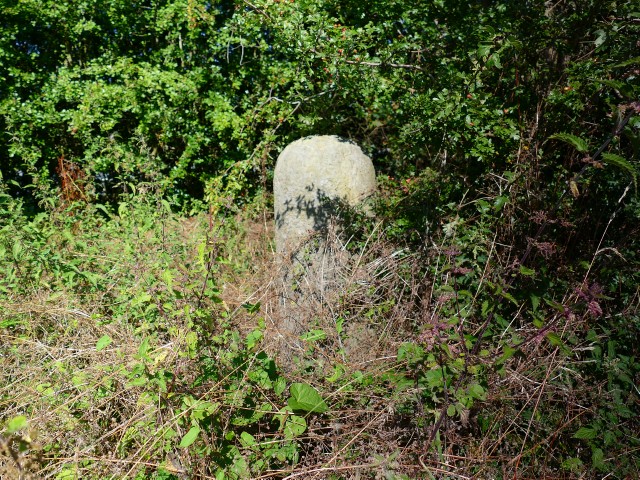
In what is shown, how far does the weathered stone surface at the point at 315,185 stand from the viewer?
4742 millimetres

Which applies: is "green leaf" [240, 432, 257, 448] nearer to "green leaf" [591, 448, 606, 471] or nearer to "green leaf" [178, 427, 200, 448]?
"green leaf" [178, 427, 200, 448]

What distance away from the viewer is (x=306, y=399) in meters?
2.67

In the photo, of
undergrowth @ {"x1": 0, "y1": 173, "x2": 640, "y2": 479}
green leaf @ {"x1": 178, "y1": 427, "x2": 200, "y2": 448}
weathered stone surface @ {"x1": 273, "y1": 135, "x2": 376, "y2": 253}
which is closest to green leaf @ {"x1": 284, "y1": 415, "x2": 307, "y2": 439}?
undergrowth @ {"x1": 0, "y1": 173, "x2": 640, "y2": 479}

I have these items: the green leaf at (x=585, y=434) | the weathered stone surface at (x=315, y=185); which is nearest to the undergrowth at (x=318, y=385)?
the green leaf at (x=585, y=434)

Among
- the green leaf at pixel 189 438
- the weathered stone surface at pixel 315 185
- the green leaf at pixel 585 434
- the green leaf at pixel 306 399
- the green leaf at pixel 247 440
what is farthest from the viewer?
the weathered stone surface at pixel 315 185

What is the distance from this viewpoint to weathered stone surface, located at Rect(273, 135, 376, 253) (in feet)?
15.6

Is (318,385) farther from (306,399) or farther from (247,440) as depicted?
(247,440)

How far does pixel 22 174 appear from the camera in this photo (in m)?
7.21

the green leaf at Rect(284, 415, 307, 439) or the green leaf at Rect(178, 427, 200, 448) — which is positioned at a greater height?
the green leaf at Rect(178, 427, 200, 448)

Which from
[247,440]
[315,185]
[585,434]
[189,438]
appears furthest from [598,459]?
[315,185]

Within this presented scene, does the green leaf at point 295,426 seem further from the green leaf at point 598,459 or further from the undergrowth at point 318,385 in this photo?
the green leaf at point 598,459

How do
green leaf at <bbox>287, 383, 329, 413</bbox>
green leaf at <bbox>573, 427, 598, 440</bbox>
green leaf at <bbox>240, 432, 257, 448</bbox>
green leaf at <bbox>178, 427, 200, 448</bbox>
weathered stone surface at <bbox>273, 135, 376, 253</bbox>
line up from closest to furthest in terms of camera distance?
green leaf at <bbox>178, 427, 200, 448</bbox>
green leaf at <bbox>240, 432, 257, 448</bbox>
green leaf at <bbox>287, 383, 329, 413</bbox>
green leaf at <bbox>573, 427, 598, 440</bbox>
weathered stone surface at <bbox>273, 135, 376, 253</bbox>

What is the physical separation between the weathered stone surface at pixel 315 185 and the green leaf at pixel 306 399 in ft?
6.65

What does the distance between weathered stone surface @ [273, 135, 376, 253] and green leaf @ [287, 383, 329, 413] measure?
2.03 metres
